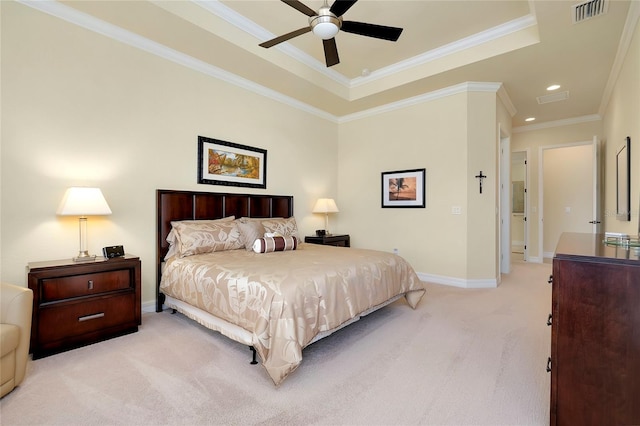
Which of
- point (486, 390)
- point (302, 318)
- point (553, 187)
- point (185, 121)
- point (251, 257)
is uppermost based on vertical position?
point (185, 121)

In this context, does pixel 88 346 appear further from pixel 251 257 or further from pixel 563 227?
pixel 563 227

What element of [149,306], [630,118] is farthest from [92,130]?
[630,118]

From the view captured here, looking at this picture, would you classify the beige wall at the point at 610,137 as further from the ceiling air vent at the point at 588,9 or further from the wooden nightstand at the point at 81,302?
the wooden nightstand at the point at 81,302

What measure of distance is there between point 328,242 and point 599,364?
146 inches

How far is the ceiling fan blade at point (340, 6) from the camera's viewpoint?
2.28 m

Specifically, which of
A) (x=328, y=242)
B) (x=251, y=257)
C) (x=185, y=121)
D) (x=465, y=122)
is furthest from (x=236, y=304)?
(x=465, y=122)

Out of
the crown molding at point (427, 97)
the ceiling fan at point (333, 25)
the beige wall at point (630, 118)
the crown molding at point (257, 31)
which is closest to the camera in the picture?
the ceiling fan at point (333, 25)

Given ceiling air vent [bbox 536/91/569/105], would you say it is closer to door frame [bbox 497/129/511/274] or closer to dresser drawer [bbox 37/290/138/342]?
door frame [bbox 497/129/511/274]

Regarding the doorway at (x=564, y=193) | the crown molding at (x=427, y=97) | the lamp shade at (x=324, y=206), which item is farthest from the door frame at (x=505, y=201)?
the lamp shade at (x=324, y=206)

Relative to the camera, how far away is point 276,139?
15.3ft

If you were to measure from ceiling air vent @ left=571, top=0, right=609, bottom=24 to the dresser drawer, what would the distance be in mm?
4734

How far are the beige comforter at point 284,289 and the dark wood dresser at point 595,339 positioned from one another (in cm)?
135

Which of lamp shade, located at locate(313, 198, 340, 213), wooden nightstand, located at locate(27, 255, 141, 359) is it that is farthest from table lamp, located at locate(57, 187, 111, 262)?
lamp shade, located at locate(313, 198, 340, 213)

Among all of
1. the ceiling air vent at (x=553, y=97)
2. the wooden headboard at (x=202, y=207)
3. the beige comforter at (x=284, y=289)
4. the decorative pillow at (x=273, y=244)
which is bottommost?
the beige comforter at (x=284, y=289)
